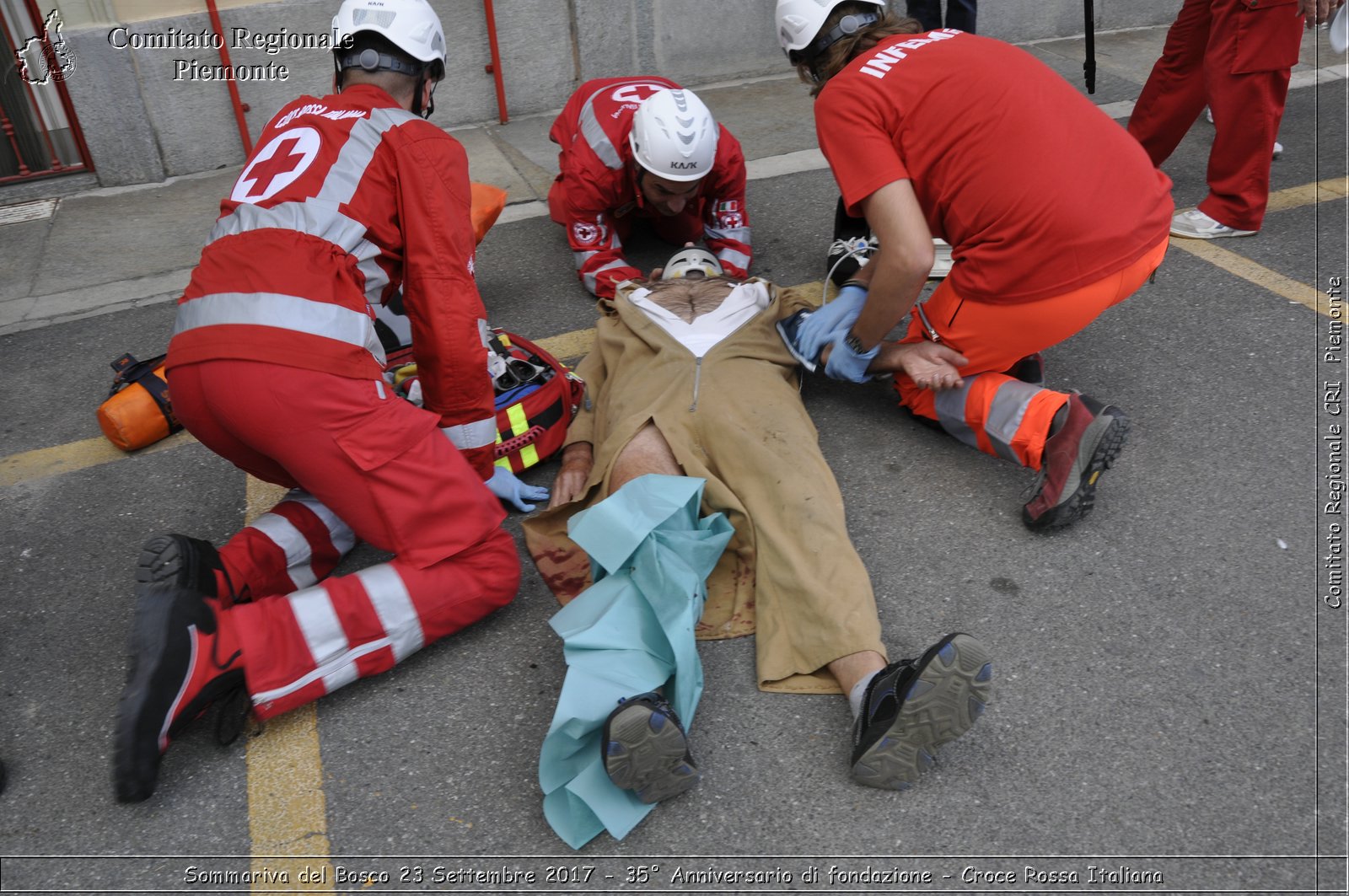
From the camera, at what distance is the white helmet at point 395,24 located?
288cm

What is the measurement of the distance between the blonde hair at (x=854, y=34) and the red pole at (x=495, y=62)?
145 inches

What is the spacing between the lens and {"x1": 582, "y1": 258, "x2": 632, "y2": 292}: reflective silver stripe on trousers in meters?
4.32

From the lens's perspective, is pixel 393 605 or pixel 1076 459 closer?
pixel 393 605

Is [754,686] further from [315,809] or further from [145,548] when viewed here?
[145,548]

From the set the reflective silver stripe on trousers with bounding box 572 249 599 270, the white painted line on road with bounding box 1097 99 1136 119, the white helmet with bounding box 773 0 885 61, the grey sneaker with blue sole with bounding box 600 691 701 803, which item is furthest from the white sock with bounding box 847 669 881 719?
the white painted line on road with bounding box 1097 99 1136 119

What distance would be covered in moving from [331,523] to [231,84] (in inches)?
157

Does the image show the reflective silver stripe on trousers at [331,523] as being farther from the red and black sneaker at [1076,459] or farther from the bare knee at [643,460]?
the red and black sneaker at [1076,459]

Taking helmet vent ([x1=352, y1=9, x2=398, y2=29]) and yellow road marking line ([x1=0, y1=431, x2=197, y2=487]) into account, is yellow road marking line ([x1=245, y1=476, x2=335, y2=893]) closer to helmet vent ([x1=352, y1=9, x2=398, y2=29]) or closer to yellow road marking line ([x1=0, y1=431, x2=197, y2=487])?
yellow road marking line ([x1=0, y1=431, x2=197, y2=487])

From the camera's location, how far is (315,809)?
226cm

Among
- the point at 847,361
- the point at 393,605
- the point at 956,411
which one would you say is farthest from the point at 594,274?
the point at 393,605

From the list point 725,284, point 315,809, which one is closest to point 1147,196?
point 725,284

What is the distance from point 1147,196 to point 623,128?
212 centimetres

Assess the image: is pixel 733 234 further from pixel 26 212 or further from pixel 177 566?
→ pixel 26 212

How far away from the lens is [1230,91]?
14.3 feet
